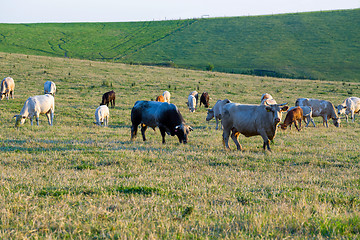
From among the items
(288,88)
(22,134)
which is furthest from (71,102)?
(288,88)

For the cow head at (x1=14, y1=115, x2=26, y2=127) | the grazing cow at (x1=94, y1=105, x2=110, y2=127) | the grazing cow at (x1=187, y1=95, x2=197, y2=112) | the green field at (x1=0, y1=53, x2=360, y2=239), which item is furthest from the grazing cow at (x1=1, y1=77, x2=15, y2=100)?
the grazing cow at (x1=187, y1=95, x2=197, y2=112)

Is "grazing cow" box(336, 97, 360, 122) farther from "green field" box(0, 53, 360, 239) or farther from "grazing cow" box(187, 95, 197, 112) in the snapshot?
"grazing cow" box(187, 95, 197, 112)

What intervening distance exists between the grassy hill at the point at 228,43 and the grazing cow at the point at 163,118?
1985 inches

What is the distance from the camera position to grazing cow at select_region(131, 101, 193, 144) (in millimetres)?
12648

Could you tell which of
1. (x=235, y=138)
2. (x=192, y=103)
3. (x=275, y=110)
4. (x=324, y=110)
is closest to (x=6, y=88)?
(x=192, y=103)

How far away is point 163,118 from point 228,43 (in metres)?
79.3

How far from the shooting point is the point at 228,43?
88.8 metres

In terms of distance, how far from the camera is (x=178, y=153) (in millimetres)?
10070

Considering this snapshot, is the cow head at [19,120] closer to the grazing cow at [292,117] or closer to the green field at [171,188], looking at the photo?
the green field at [171,188]

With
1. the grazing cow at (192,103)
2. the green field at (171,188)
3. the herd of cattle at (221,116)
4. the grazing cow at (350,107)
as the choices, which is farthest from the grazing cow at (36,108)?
the grazing cow at (350,107)

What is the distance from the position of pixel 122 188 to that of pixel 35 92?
24.4 m

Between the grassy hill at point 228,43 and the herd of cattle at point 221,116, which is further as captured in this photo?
the grassy hill at point 228,43

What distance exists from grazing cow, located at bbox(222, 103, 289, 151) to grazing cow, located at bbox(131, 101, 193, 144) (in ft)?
5.23

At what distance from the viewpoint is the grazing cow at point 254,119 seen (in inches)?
447
